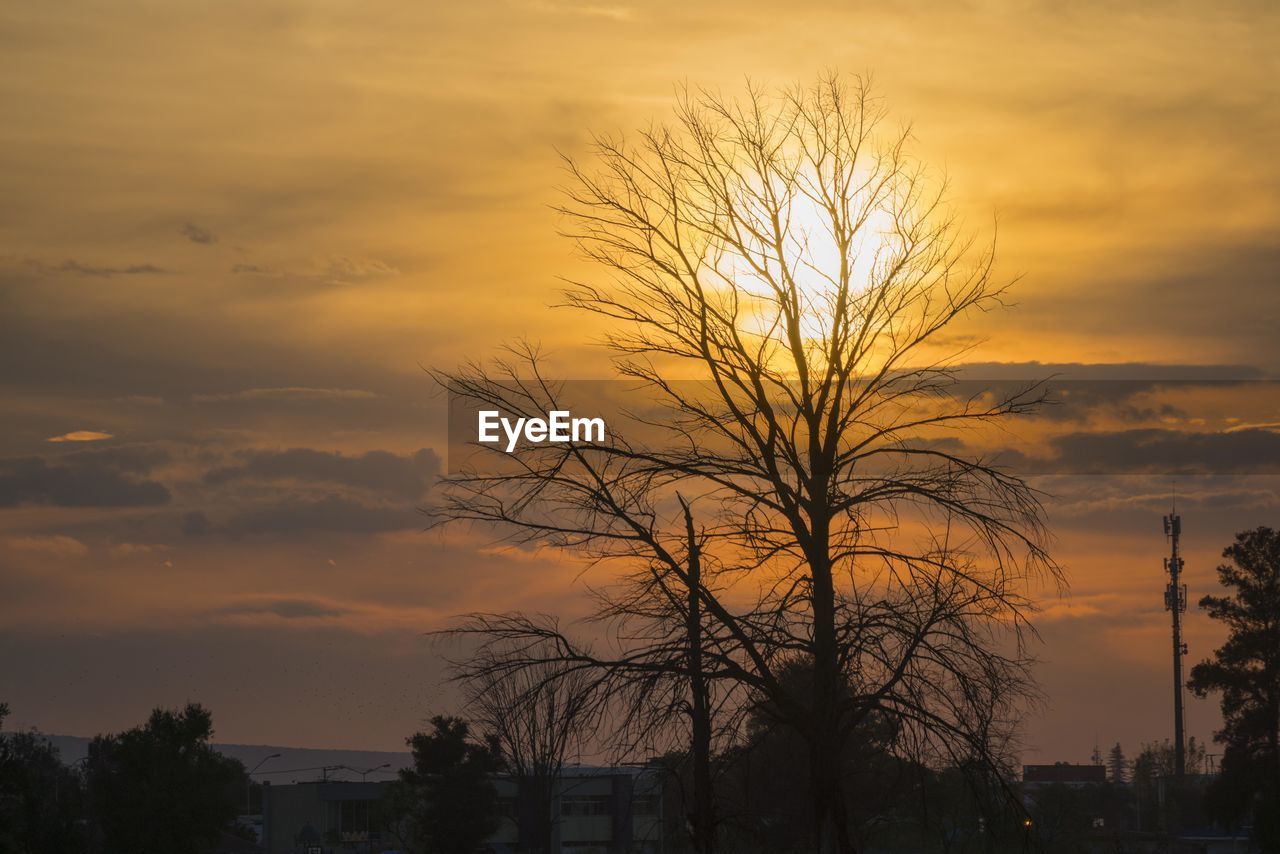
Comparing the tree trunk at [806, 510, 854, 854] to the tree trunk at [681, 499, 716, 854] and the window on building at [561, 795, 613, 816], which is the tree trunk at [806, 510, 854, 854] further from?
the window on building at [561, 795, 613, 816]

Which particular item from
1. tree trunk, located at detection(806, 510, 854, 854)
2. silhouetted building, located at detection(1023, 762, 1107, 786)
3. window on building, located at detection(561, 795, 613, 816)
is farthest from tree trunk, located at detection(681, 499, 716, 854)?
silhouetted building, located at detection(1023, 762, 1107, 786)

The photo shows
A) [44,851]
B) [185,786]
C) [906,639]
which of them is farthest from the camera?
[185,786]

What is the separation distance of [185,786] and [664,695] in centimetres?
6413

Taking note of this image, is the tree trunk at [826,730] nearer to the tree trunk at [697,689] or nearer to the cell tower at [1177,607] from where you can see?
the tree trunk at [697,689]

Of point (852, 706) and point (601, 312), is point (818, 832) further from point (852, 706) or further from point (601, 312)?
point (601, 312)

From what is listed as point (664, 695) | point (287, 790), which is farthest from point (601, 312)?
point (287, 790)

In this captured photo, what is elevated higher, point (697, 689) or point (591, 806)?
point (697, 689)

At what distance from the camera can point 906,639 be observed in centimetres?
1527

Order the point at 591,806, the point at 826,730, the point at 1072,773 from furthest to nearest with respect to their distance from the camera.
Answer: the point at 1072,773
the point at 591,806
the point at 826,730

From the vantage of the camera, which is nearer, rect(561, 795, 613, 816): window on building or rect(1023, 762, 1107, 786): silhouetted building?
rect(561, 795, 613, 816): window on building

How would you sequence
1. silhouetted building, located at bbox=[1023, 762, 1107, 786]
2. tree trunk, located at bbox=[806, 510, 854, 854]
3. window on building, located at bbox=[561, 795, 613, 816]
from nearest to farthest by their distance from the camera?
1. tree trunk, located at bbox=[806, 510, 854, 854]
2. window on building, located at bbox=[561, 795, 613, 816]
3. silhouetted building, located at bbox=[1023, 762, 1107, 786]

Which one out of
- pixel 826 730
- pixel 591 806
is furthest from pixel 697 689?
pixel 591 806

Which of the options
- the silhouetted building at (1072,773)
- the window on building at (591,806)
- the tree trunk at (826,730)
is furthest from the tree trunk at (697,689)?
the silhouetted building at (1072,773)

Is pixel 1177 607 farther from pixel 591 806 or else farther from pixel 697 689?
pixel 697 689
